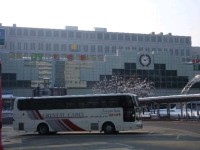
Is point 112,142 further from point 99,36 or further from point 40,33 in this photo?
point 99,36

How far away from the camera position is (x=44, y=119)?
30.8 metres

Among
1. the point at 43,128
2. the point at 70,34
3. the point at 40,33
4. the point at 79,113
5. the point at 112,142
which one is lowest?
the point at 112,142

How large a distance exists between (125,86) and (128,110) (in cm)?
6568

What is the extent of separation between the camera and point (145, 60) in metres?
97.7

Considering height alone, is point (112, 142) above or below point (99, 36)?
below

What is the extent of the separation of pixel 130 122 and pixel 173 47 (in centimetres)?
11495

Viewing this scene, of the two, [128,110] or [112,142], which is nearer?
[112,142]

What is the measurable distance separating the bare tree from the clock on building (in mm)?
3812

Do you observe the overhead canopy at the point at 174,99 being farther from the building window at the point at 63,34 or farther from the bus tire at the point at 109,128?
the building window at the point at 63,34

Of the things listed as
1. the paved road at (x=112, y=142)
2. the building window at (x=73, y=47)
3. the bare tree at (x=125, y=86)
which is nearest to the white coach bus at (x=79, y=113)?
the paved road at (x=112, y=142)

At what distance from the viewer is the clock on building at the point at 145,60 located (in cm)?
9738

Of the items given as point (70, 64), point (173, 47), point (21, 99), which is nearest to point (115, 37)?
point (173, 47)

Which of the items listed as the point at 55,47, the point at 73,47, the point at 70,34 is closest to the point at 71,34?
the point at 70,34

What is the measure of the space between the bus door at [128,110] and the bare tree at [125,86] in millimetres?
60662
